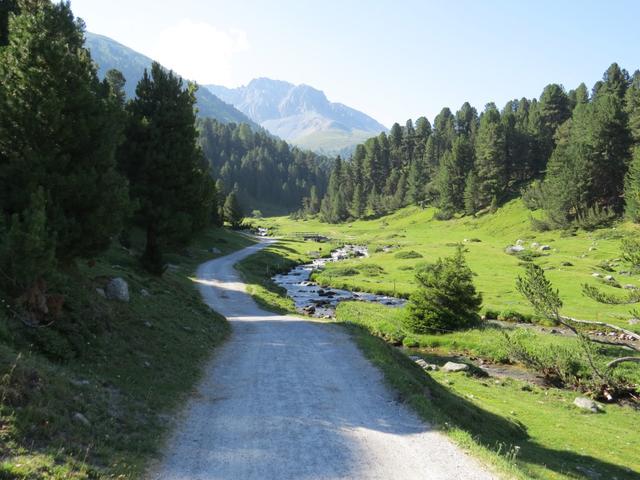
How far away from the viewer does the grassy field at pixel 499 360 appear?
16328mm

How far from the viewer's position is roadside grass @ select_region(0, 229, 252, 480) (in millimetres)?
8406

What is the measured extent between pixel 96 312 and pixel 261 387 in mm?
6926

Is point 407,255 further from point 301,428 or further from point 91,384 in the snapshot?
point 91,384

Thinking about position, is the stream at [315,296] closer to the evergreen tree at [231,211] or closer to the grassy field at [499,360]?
the grassy field at [499,360]

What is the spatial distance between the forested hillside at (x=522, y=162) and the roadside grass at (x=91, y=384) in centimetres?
3412

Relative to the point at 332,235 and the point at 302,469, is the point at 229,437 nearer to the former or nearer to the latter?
the point at 302,469

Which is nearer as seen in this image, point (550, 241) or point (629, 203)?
point (629, 203)

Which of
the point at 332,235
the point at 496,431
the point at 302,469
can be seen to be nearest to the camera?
the point at 302,469

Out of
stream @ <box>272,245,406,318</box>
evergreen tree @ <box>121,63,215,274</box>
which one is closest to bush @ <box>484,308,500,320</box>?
stream @ <box>272,245,406,318</box>

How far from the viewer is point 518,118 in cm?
14438

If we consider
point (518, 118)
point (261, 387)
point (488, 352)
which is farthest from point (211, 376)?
point (518, 118)

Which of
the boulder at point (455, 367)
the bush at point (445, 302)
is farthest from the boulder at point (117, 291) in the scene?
the bush at point (445, 302)

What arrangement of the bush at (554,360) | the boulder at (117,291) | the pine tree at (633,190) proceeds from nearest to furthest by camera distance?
1. the boulder at (117,291)
2. the bush at (554,360)
3. the pine tree at (633,190)

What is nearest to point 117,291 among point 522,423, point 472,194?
point 522,423
